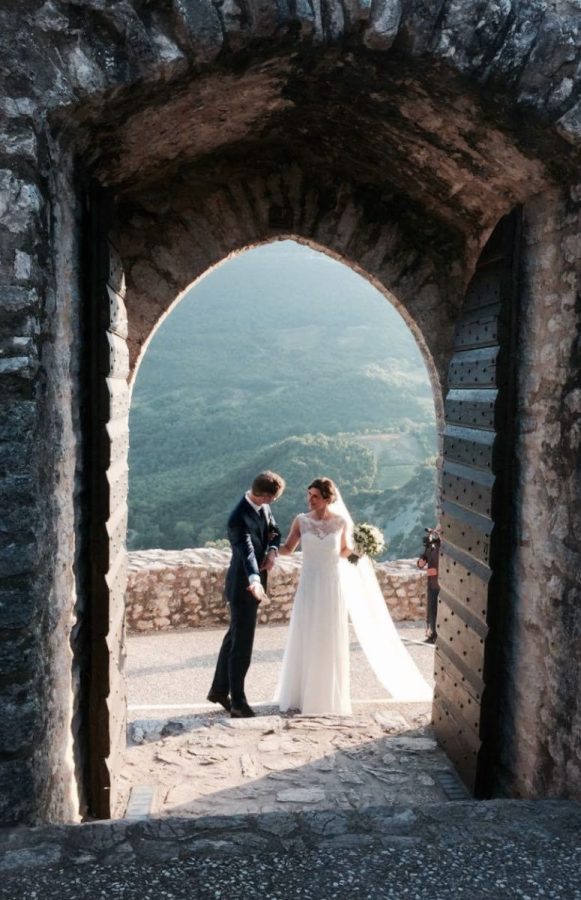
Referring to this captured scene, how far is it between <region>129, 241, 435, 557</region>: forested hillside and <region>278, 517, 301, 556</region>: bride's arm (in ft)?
54.2

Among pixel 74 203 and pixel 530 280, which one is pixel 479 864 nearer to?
pixel 530 280

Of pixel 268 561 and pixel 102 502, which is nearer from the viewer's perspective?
pixel 102 502

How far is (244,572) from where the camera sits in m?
5.12

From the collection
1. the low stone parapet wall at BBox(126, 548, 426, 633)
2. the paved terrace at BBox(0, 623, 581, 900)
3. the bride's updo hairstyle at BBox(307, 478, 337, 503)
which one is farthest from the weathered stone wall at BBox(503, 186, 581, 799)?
the low stone parapet wall at BBox(126, 548, 426, 633)

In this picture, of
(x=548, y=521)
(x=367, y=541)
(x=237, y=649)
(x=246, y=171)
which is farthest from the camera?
(x=367, y=541)

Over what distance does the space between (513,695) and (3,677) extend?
219cm

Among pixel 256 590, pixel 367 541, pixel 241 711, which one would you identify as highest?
pixel 367 541

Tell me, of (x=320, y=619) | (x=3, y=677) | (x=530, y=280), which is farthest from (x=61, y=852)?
(x=320, y=619)

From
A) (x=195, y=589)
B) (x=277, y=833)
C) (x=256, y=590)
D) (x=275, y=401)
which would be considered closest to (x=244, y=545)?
(x=256, y=590)

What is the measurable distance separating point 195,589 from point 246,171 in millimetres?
5243

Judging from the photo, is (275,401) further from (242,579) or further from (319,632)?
(242,579)

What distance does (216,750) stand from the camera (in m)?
4.37

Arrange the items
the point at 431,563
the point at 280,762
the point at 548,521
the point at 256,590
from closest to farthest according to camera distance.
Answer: the point at 548,521
the point at 280,762
the point at 256,590
the point at 431,563

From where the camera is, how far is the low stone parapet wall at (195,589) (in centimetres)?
848
